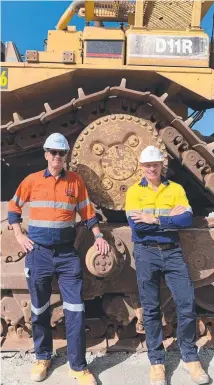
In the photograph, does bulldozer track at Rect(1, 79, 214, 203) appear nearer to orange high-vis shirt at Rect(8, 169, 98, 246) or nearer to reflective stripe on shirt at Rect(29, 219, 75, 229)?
orange high-vis shirt at Rect(8, 169, 98, 246)

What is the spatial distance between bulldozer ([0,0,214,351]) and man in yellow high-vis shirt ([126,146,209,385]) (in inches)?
15.1

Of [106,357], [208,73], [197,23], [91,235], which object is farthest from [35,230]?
[197,23]

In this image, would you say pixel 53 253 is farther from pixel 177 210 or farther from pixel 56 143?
pixel 177 210

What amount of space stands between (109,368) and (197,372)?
768 mm

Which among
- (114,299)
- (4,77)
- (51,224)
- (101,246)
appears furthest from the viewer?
(4,77)

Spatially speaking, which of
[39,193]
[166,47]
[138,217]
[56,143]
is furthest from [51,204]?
[166,47]

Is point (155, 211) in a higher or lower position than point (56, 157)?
lower

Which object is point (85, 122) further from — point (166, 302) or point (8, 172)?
point (166, 302)

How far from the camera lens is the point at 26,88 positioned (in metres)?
4.37

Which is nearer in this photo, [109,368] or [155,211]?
[155,211]

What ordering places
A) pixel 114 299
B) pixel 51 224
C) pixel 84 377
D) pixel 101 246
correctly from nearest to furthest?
pixel 84 377
pixel 51 224
pixel 101 246
pixel 114 299

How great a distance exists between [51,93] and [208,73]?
163 cm

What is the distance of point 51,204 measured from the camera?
3586 millimetres

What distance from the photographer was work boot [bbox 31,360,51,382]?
3543 millimetres
